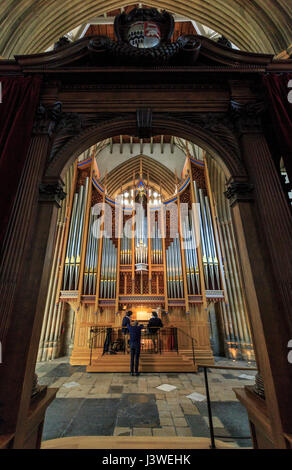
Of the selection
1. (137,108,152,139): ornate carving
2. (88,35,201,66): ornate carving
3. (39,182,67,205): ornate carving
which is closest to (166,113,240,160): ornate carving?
(137,108,152,139): ornate carving

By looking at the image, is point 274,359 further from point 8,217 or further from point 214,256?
point 214,256

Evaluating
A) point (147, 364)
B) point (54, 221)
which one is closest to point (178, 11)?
point (54, 221)

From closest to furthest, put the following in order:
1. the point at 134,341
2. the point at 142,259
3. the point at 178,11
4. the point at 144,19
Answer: the point at 144,19, the point at 134,341, the point at 178,11, the point at 142,259

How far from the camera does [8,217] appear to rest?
1591 millimetres

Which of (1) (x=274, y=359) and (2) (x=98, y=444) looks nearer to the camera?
(1) (x=274, y=359)

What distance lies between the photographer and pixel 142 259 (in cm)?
665

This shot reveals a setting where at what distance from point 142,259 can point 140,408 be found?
421 cm

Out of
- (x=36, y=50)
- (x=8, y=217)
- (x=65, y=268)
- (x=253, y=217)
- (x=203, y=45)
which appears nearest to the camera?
(x=8, y=217)

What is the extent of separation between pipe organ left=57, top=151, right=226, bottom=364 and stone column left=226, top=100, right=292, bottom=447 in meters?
4.20

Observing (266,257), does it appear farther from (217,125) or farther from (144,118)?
(144,118)

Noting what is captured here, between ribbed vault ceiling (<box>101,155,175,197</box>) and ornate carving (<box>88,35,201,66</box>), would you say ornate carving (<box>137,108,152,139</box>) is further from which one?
ribbed vault ceiling (<box>101,155,175,197</box>)

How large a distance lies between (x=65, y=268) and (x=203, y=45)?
5609 millimetres

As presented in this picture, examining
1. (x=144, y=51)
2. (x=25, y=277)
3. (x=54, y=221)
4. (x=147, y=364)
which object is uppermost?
(x=144, y=51)

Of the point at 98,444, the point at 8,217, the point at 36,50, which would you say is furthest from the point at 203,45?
the point at 98,444
